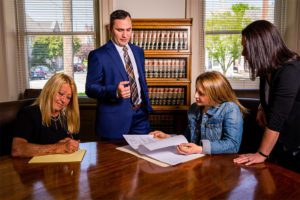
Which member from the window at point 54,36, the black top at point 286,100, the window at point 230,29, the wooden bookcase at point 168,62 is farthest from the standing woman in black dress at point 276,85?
the window at point 54,36

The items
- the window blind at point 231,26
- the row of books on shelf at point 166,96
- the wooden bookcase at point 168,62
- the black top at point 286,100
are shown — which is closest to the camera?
the black top at point 286,100

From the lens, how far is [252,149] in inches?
72.7

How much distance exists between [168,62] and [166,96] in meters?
0.38

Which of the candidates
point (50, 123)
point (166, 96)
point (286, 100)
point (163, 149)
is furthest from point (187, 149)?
point (166, 96)

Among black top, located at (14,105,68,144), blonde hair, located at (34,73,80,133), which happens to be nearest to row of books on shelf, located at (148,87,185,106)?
blonde hair, located at (34,73,80,133)

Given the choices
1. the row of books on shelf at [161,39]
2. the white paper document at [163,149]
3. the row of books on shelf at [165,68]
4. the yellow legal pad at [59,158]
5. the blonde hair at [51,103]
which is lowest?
the yellow legal pad at [59,158]

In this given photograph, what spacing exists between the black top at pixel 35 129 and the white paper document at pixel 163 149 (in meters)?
0.45

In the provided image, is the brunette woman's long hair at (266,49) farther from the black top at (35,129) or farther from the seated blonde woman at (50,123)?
the black top at (35,129)

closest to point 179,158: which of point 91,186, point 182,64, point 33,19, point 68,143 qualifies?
point 91,186

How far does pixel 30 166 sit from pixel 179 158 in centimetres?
69

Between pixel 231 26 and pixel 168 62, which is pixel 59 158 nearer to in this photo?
pixel 168 62

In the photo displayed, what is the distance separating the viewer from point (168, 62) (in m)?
3.29

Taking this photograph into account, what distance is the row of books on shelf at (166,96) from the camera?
335 centimetres

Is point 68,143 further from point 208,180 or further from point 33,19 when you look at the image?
point 33,19
